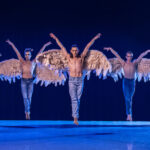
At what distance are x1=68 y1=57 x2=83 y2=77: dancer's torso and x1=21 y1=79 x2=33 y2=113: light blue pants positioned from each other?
1594 millimetres

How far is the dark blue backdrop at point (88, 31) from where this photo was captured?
656 cm

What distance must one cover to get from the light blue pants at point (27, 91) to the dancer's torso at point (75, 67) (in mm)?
1594

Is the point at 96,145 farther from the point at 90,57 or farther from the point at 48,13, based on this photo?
the point at 48,13

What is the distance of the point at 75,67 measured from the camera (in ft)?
17.7

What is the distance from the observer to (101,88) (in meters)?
6.71

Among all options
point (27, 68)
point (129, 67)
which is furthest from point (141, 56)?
point (27, 68)

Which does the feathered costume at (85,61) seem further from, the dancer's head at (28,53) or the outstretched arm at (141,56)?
the outstretched arm at (141,56)

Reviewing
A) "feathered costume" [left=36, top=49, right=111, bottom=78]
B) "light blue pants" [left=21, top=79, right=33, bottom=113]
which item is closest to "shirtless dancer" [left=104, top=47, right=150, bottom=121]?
"feathered costume" [left=36, top=49, right=111, bottom=78]

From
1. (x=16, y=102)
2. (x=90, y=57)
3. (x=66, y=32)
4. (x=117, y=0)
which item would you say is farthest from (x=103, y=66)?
(x=16, y=102)

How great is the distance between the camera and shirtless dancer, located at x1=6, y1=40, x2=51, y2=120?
646 centimetres

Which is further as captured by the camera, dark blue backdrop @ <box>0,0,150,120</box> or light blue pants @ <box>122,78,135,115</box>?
dark blue backdrop @ <box>0,0,150,120</box>

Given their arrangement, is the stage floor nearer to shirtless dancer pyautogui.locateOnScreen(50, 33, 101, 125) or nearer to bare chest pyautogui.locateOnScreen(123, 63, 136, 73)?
shirtless dancer pyautogui.locateOnScreen(50, 33, 101, 125)

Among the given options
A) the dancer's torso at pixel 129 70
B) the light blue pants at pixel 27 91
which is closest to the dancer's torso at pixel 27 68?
the light blue pants at pixel 27 91

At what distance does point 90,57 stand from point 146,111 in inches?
83.9
